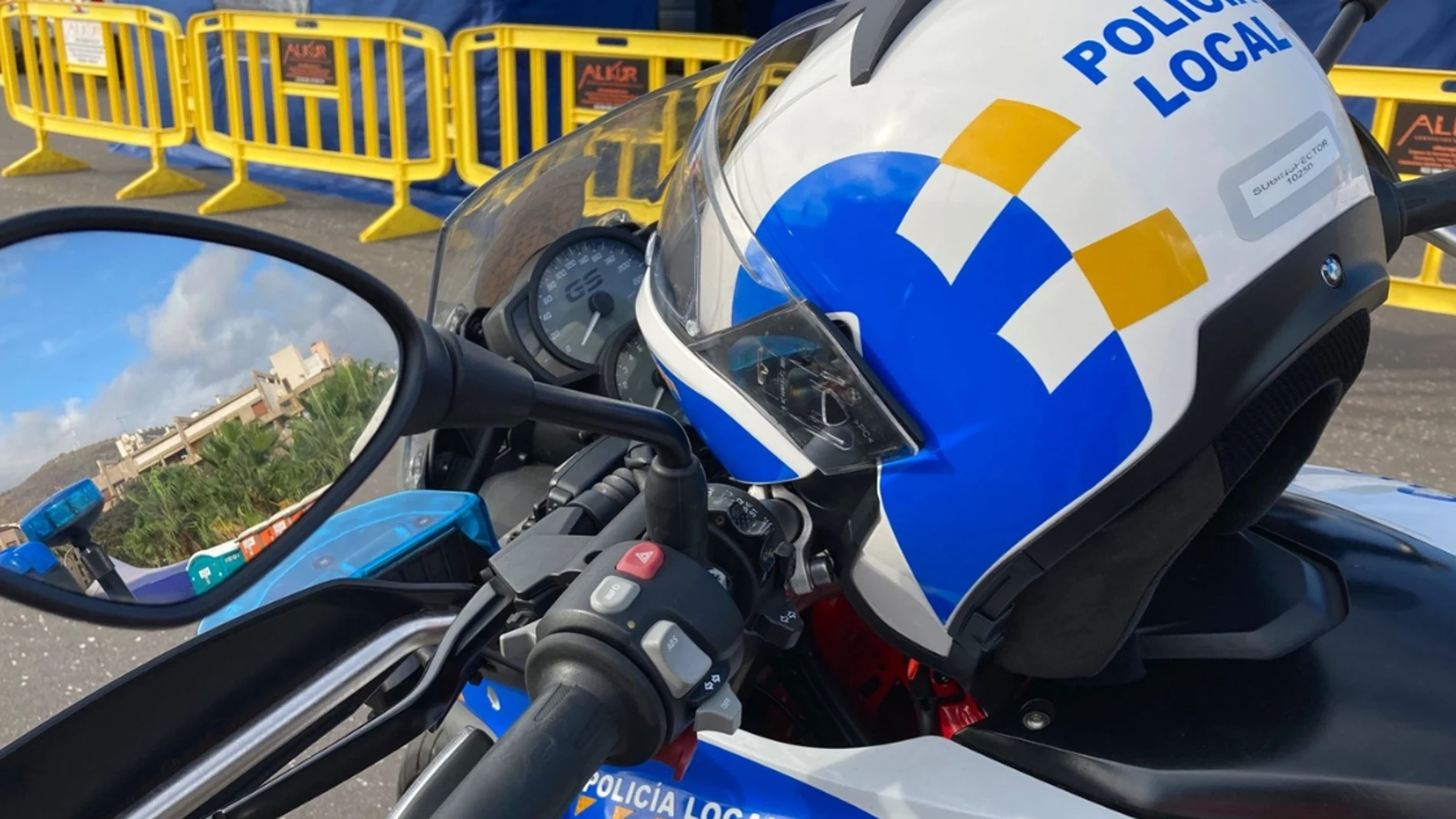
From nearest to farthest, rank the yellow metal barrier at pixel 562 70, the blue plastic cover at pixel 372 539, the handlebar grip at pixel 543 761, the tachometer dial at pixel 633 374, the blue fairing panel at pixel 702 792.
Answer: the handlebar grip at pixel 543 761, the blue fairing panel at pixel 702 792, the blue plastic cover at pixel 372 539, the tachometer dial at pixel 633 374, the yellow metal barrier at pixel 562 70

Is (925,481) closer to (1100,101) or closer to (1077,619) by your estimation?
(1077,619)

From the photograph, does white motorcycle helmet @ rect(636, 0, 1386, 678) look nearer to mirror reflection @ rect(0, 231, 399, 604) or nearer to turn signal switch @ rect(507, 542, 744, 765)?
turn signal switch @ rect(507, 542, 744, 765)

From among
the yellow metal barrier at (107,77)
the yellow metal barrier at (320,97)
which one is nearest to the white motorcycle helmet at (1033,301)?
the yellow metal barrier at (320,97)

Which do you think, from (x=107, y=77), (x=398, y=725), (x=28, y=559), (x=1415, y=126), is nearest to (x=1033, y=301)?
(x=398, y=725)

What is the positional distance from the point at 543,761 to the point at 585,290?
980 mm

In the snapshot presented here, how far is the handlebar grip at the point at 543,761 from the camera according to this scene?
2.62ft

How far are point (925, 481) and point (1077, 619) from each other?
19cm

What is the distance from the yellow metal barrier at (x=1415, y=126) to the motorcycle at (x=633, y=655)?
470cm

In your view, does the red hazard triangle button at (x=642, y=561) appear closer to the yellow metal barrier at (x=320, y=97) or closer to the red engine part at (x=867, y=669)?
the red engine part at (x=867, y=669)

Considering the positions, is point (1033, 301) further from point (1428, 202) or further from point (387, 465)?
point (387, 465)

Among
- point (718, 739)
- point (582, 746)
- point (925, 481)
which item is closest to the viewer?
point (582, 746)

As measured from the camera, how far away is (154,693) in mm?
1044

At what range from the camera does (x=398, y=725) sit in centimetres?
111

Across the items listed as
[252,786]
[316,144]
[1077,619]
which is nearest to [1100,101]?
[1077,619]
